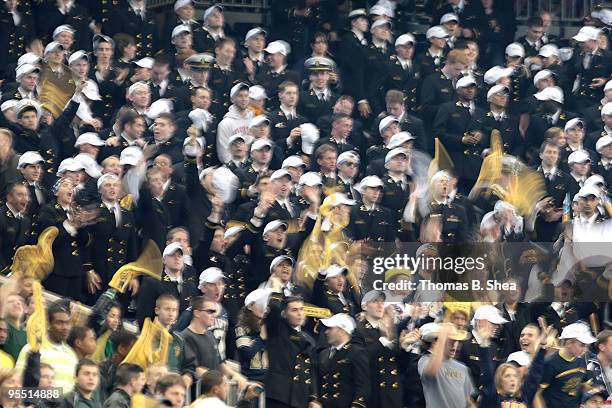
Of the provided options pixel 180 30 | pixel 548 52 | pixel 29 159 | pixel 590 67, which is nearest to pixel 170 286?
pixel 29 159

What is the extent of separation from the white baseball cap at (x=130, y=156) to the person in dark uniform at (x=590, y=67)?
4834 millimetres

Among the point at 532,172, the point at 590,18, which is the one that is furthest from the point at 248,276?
the point at 590,18

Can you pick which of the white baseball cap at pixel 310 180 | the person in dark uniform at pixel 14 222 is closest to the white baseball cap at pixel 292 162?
the white baseball cap at pixel 310 180

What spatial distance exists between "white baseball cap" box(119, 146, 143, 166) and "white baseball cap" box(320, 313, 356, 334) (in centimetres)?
226

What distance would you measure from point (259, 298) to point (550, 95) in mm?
4768

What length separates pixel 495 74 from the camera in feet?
69.1

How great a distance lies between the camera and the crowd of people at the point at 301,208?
16.9 meters

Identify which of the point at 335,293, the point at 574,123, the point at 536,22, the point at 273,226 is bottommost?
the point at 335,293

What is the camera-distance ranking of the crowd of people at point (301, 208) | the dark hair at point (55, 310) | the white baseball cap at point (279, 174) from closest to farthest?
the dark hair at point (55, 310) < the crowd of people at point (301, 208) < the white baseball cap at point (279, 174)

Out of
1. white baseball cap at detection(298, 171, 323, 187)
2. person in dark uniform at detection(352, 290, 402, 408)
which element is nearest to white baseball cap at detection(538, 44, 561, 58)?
white baseball cap at detection(298, 171, 323, 187)

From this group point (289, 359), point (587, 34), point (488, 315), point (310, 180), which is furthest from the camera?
point (587, 34)

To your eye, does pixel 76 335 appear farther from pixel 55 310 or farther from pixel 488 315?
pixel 488 315

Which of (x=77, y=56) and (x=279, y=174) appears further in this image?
(x=77, y=56)

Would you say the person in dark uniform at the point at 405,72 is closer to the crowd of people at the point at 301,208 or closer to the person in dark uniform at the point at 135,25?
the crowd of people at the point at 301,208
